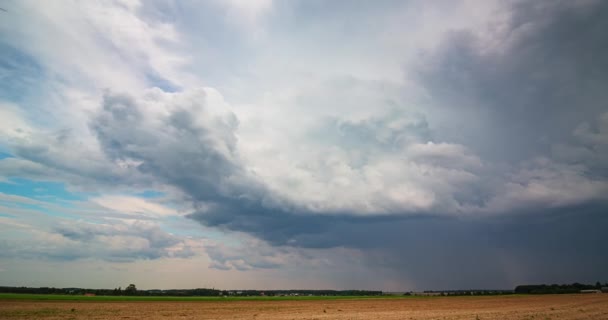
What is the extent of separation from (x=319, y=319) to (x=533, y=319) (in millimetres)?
22769

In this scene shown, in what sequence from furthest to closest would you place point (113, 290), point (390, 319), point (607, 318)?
point (113, 290) < point (390, 319) < point (607, 318)

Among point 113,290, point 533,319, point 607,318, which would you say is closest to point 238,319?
point 533,319

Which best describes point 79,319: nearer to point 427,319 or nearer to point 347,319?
point 347,319

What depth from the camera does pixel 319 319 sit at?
4216cm

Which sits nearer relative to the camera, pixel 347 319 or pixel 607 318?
pixel 607 318

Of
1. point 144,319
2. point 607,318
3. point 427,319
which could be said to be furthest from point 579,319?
point 144,319

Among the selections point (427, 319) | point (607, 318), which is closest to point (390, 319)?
point (427, 319)

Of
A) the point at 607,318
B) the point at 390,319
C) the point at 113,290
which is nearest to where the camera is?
the point at 607,318

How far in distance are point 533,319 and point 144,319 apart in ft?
137

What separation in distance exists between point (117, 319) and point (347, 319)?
82.0ft

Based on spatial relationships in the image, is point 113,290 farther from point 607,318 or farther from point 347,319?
point 607,318

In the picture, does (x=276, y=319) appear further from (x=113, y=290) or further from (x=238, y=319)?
(x=113, y=290)

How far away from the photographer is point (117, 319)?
40.5m

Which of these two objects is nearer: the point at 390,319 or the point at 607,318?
the point at 607,318
